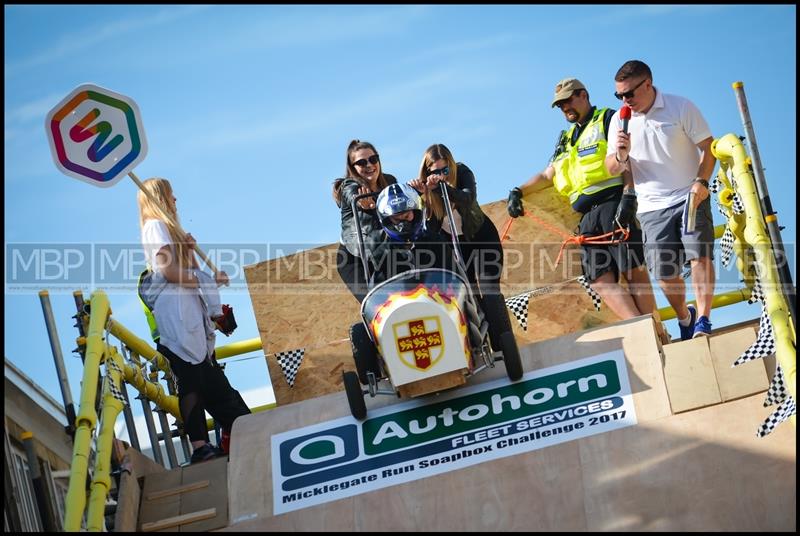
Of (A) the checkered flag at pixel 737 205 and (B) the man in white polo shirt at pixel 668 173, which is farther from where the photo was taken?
(B) the man in white polo shirt at pixel 668 173

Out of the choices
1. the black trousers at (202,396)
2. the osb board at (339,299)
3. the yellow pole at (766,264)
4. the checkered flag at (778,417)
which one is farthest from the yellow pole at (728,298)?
the black trousers at (202,396)

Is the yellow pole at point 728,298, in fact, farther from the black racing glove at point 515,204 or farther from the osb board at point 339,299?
the black racing glove at point 515,204

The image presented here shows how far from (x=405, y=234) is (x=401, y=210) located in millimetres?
193

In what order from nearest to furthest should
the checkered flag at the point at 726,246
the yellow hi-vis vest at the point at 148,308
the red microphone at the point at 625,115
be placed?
1. the checkered flag at the point at 726,246
2. the yellow hi-vis vest at the point at 148,308
3. the red microphone at the point at 625,115

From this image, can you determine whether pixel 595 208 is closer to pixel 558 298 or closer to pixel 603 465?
pixel 558 298

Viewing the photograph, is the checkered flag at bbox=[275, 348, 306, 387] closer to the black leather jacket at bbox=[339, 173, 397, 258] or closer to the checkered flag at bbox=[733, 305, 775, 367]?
the black leather jacket at bbox=[339, 173, 397, 258]

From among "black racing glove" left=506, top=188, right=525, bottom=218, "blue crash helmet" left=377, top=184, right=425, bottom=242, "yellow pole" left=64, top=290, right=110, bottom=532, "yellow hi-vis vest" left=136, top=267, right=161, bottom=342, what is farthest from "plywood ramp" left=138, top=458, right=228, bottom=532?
"black racing glove" left=506, top=188, right=525, bottom=218

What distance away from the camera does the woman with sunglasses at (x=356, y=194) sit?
28.5 ft

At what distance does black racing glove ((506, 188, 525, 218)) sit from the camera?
970 cm

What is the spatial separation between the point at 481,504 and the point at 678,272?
7.67 feet

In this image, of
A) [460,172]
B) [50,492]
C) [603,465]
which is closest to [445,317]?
[603,465]

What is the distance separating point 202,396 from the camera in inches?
331

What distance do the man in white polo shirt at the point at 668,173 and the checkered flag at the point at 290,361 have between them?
2.99m

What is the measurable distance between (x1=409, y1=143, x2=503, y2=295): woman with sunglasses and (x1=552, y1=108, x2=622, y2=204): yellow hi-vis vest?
74cm
